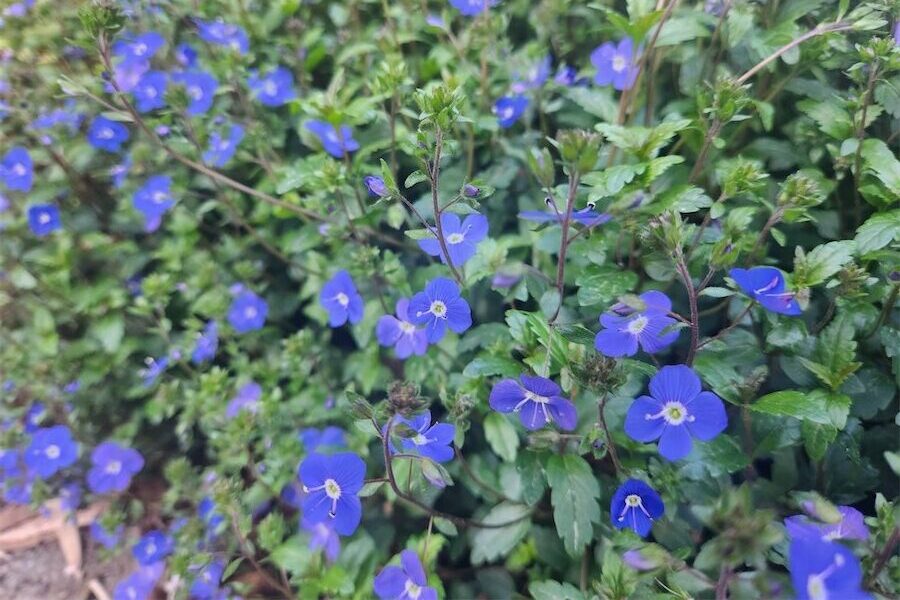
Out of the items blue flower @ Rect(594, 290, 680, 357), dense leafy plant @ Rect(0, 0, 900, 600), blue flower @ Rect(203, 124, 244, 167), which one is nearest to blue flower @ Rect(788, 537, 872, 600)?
dense leafy plant @ Rect(0, 0, 900, 600)

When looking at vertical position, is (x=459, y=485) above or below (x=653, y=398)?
below

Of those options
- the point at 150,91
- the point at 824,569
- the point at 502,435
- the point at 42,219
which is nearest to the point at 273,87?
the point at 150,91

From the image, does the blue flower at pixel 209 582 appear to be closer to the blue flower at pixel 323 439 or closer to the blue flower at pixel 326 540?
the blue flower at pixel 326 540

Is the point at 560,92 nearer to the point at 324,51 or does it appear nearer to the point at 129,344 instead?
the point at 324,51

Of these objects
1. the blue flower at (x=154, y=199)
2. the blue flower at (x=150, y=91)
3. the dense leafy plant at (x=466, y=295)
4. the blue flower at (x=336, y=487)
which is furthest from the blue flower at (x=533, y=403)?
the blue flower at (x=150, y=91)

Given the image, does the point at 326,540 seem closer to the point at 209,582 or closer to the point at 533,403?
the point at 209,582

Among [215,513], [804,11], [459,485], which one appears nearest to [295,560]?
[215,513]
